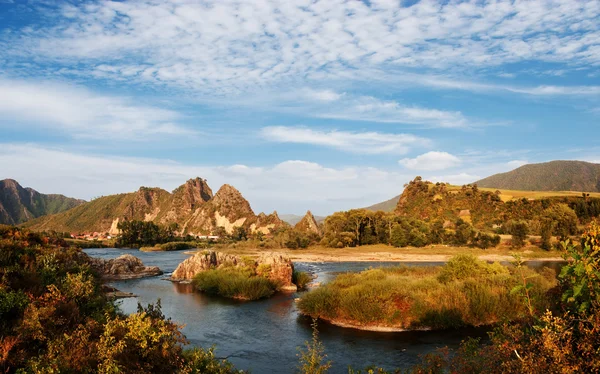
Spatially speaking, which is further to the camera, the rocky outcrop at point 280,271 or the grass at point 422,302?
the rocky outcrop at point 280,271

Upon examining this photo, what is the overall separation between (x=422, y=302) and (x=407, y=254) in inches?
1909

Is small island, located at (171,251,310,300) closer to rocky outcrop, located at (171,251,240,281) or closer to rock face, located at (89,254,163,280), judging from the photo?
rocky outcrop, located at (171,251,240,281)

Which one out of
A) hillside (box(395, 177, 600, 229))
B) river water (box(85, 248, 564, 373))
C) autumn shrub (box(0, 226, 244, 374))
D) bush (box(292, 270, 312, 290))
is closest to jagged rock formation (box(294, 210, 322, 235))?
hillside (box(395, 177, 600, 229))

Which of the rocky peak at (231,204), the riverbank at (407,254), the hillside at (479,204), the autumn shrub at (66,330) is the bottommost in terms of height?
the riverbank at (407,254)

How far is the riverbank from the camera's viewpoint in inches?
2431

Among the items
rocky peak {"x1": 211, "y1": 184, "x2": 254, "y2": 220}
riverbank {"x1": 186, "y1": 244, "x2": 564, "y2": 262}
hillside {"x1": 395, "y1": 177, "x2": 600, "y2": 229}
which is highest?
rocky peak {"x1": 211, "y1": 184, "x2": 254, "y2": 220}

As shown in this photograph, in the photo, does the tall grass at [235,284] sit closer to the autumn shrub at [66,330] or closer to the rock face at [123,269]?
the rock face at [123,269]

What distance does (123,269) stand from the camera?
4097 centimetres

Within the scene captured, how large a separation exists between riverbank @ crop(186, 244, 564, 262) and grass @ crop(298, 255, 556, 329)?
37603 mm

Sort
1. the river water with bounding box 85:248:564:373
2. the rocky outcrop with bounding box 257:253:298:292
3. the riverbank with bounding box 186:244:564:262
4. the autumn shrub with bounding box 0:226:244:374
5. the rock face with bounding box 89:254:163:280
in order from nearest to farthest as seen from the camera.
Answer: the autumn shrub with bounding box 0:226:244:374 < the river water with bounding box 85:248:564:373 < the rocky outcrop with bounding box 257:253:298:292 < the rock face with bounding box 89:254:163:280 < the riverbank with bounding box 186:244:564:262

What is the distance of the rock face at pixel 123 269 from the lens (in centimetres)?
3962

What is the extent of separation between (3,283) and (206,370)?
5.28 metres

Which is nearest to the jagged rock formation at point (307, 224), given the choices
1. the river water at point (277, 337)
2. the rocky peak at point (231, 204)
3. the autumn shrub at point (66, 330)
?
the rocky peak at point (231, 204)

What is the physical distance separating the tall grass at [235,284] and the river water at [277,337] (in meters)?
1.26
